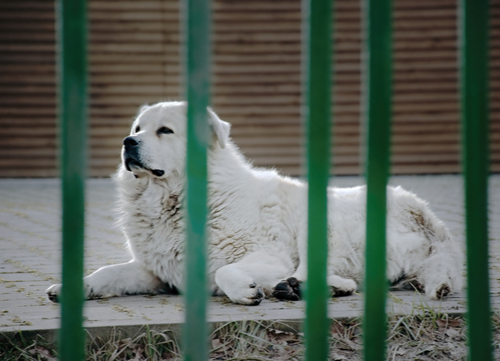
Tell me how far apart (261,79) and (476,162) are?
9816mm

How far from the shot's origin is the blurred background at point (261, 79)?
10.6 m

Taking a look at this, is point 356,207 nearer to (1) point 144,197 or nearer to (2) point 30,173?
(1) point 144,197

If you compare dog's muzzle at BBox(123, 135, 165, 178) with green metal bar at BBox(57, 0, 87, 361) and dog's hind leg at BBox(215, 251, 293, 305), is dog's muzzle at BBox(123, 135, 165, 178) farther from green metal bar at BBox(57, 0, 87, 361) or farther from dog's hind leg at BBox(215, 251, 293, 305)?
green metal bar at BBox(57, 0, 87, 361)

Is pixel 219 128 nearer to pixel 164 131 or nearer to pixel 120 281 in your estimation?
pixel 164 131

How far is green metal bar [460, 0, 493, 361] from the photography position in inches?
49.0

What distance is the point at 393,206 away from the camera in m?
3.68

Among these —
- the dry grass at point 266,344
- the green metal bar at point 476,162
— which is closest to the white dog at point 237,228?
the dry grass at point 266,344

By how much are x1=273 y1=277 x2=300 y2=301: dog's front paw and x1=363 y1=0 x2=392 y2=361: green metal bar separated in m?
1.79

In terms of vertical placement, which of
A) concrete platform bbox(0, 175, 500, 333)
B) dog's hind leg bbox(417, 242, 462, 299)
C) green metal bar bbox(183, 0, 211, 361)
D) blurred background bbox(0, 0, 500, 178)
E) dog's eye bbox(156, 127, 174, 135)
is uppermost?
blurred background bbox(0, 0, 500, 178)

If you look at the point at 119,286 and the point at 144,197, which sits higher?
the point at 144,197

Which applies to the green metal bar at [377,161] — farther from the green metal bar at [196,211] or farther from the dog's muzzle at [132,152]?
the dog's muzzle at [132,152]

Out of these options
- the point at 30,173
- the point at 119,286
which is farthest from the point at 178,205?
the point at 30,173

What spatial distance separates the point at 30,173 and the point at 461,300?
925 centimetres

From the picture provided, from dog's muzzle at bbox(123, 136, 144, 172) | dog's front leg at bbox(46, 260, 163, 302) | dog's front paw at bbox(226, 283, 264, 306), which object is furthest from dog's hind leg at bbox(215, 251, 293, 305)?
dog's muzzle at bbox(123, 136, 144, 172)
